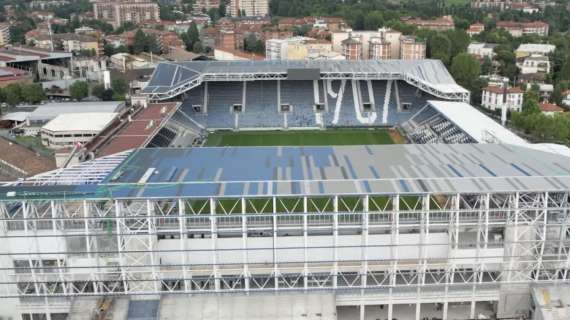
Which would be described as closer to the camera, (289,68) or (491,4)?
(289,68)

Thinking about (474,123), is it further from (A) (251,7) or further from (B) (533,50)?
(A) (251,7)

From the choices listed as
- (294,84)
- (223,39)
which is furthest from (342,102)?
(223,39)

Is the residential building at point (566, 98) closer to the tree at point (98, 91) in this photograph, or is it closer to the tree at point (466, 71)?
the tree at point (466, 71)

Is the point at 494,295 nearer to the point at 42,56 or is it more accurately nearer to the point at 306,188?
the point at 306,188

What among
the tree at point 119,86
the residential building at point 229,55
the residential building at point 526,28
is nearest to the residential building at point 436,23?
the residential building at point 526,28

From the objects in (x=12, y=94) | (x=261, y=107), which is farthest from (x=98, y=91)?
(x=261, y=107)

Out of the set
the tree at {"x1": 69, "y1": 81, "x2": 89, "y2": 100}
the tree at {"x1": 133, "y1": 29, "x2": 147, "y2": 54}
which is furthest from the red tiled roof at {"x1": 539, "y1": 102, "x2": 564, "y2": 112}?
the tree at {"x1": 133, "y1": 29, "x2": 147, "y2": 54}

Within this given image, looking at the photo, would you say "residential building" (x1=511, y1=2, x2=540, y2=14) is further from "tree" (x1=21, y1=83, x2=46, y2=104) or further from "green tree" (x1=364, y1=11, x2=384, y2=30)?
"tree" (x1=21, y1=83, x2=46, y2=104)
